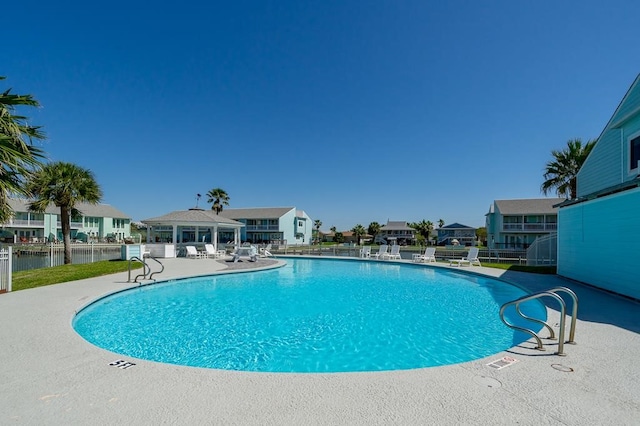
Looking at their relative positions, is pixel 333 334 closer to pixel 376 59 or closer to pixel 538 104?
pixel 376 59

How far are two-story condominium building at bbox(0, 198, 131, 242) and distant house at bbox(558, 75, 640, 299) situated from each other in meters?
43.2

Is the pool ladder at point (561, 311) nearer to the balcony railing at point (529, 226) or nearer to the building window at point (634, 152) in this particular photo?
the building window at point (634, 152)

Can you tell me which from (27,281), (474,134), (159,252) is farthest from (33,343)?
(474,134)

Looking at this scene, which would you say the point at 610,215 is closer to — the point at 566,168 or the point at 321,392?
the point at 321,392

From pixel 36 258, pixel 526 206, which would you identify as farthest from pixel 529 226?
pixel 36 258

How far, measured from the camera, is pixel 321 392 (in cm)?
323

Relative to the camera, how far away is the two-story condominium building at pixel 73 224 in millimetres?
38606

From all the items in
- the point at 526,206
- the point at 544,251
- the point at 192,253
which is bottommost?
the point at 192,253

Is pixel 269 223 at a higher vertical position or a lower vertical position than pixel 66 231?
higher

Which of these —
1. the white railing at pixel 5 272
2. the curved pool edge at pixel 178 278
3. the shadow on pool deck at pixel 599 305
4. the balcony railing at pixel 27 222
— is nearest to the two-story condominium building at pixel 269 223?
the balcony railing at pixel 27 222

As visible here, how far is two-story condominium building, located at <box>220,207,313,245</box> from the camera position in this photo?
48.5 metres

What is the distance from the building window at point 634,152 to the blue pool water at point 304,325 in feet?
19.9

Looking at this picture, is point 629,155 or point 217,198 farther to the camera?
point 217,198

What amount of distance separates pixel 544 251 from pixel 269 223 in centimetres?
3785
